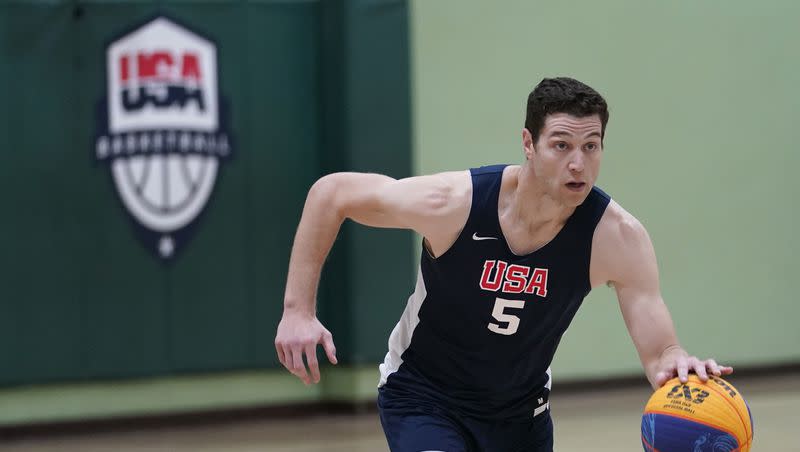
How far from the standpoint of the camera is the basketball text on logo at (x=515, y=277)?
130 inches

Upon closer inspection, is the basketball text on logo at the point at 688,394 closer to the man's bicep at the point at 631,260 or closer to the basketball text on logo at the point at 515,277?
the man's bicep at the point at 631,260

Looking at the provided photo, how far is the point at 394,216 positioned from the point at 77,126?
4.72 metres

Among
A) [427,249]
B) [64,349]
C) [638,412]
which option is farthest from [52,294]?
[427,249]

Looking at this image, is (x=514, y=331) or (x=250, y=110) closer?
(x=514, y=331)

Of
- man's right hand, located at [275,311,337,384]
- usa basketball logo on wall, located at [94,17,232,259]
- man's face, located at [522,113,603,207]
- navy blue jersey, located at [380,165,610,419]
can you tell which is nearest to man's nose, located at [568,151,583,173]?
man's face, located at [522,113,603,207]

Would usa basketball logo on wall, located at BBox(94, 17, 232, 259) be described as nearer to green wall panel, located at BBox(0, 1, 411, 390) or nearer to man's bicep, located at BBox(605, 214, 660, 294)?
green wall panel, located at BBox(0, 1, 411, 390)

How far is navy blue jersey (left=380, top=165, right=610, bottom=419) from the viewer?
333 cm

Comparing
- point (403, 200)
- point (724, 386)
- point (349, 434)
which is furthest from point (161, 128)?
point (724, 386)

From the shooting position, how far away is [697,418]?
2980mm

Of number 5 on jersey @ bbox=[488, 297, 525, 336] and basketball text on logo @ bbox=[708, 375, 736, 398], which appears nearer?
basketball text on logo @ bbox=[708, 375, 736, 398]

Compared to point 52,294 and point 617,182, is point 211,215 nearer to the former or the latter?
point 52,294

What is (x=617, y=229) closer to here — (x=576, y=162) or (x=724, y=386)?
(x=576, y=162)

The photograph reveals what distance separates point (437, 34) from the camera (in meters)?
8.28

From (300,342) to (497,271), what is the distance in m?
0.64
